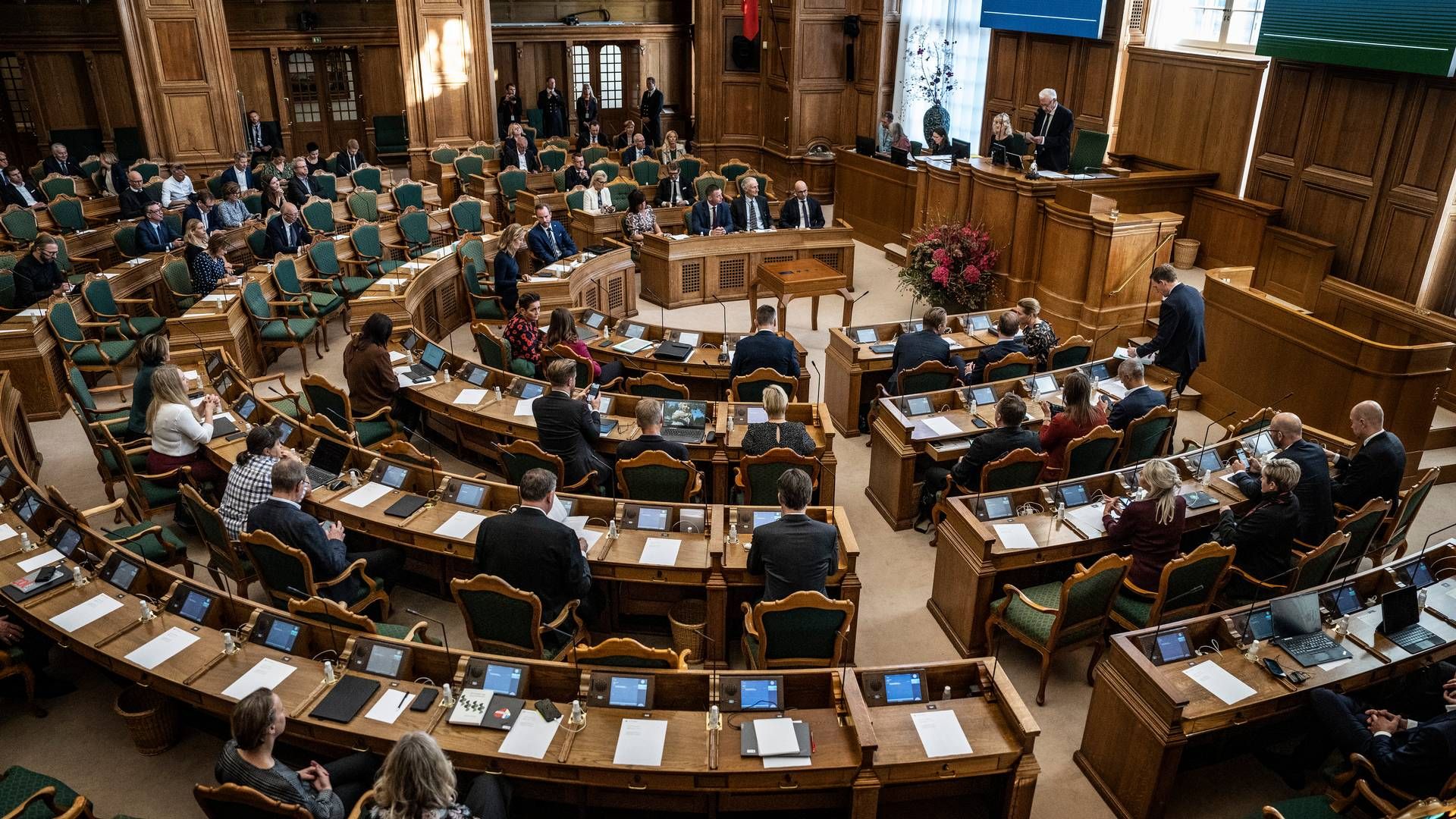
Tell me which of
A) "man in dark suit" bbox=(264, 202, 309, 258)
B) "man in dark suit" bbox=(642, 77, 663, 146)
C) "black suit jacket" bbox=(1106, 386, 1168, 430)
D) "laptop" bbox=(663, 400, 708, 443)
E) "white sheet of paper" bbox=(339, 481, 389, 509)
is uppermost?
"man in dark suit" bbox=(642, 77, 663, 146)

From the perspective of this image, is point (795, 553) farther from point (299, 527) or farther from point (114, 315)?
point (114, 315)

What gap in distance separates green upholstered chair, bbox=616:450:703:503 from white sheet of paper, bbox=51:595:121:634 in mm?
2774

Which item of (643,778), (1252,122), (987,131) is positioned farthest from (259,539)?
(987,131)

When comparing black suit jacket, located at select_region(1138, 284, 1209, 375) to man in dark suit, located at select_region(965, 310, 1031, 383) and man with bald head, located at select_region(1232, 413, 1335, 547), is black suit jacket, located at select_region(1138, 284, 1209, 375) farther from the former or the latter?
man with bald head, located at select_region(1232, 413, 1335, 547)

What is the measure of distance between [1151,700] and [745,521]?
2311 millimetres

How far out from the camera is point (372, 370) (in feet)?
24.5

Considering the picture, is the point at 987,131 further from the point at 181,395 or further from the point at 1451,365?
the point at 181,395

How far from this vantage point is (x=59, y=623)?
4.82 metres

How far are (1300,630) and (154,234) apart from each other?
11360 millimetres

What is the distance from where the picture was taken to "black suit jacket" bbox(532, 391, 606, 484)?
622 cm

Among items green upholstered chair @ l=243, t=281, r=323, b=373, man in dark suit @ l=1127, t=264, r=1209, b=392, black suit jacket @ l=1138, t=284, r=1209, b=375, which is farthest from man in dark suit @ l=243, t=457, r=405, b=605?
black suit jacket @ l=1138, t=284, r=1209, b=375

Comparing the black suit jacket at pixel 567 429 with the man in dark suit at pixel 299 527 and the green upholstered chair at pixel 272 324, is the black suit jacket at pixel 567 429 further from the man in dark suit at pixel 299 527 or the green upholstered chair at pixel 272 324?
the green upholstered chair at pixel 272 324

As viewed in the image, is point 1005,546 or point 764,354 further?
point 764,354

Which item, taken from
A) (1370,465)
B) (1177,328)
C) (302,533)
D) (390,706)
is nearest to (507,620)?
(390,706)
